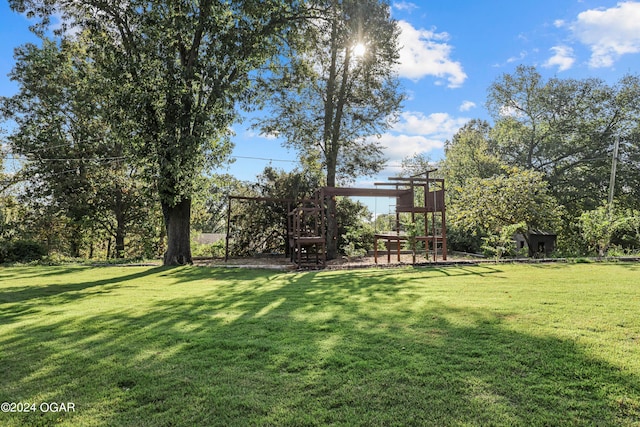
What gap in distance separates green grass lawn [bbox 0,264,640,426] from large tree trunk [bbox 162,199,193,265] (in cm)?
677

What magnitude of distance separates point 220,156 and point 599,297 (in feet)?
36.0

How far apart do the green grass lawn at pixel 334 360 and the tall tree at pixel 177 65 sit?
250 inches

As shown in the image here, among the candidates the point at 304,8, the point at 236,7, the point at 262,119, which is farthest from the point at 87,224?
the point at 304,8

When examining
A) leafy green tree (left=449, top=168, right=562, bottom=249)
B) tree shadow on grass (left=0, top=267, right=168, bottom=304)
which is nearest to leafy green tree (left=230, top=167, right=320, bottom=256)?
leafy green tree (left=449, top=168, right=562, bottom=249)

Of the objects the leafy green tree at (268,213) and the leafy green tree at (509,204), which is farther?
the leafy green tree at (268,213)

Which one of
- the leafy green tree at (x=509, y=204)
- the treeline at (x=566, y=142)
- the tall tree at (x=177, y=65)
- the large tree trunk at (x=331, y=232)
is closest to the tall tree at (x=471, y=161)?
the treeline at (x=566, y=142)

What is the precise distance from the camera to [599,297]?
4.97 meters

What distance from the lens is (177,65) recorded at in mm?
11656

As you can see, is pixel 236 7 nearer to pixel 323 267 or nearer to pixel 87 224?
pixel 323 267

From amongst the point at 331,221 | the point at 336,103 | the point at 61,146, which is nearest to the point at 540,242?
the point at 331,221

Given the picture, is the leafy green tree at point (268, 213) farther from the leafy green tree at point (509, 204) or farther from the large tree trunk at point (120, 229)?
the large tree trunk at point (120, 229)

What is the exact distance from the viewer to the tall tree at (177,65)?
425 inches

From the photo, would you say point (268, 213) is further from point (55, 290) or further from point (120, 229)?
point (55, 290)

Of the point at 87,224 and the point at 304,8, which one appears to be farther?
the point at 87,224
